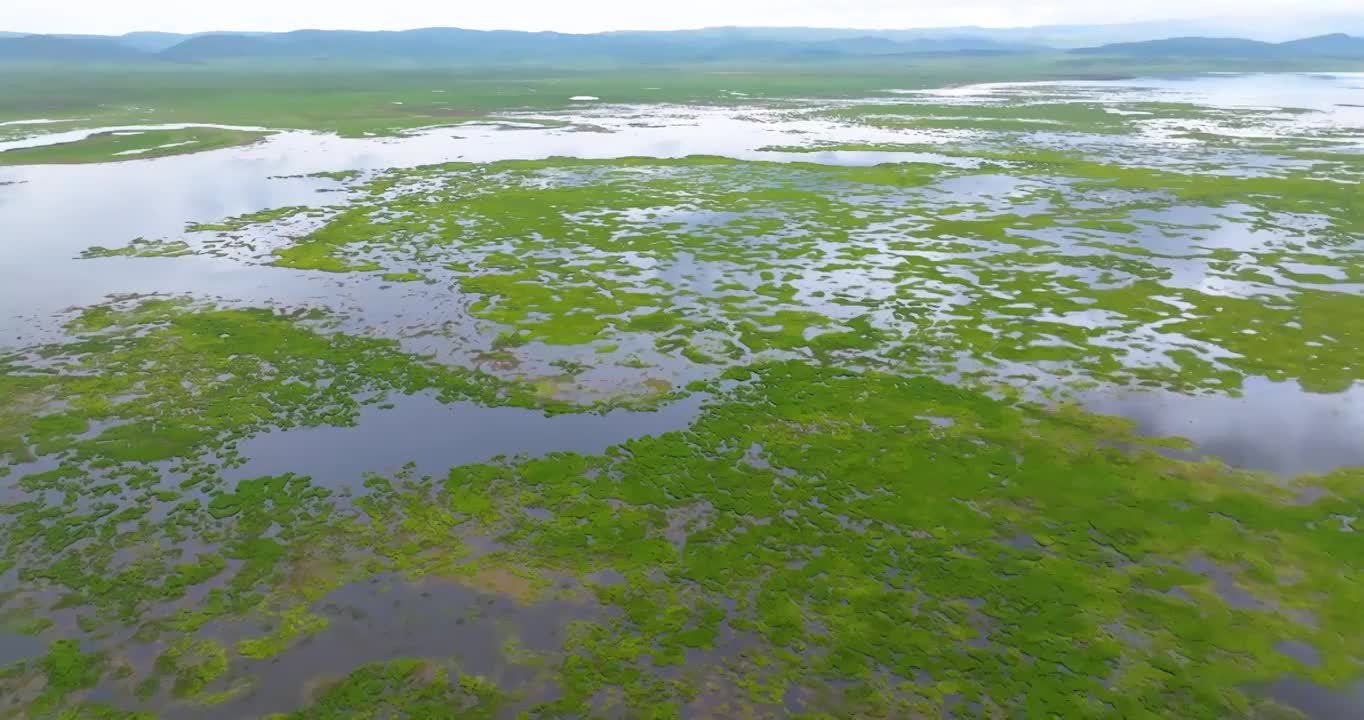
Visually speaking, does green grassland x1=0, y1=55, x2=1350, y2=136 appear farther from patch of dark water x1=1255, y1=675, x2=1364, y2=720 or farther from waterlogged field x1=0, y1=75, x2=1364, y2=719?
patch of dark water x1=1255, y1=675, x2=1364, y2=720

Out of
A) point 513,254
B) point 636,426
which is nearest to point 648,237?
point 513,254

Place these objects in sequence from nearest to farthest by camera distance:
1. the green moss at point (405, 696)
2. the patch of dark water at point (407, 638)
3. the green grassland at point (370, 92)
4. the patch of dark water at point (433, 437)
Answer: the green moss at point (405, 696) < the patch of dark water at point (407, 638) < the patch of dark water at point (433, 437) < the green grassland at point (370, 92)

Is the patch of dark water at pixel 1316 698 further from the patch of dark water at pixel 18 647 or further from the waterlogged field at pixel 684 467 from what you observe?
the patch of dark water at pixel 18 647

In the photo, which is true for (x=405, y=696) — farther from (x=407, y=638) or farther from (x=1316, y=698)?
(x=1316, y=698)

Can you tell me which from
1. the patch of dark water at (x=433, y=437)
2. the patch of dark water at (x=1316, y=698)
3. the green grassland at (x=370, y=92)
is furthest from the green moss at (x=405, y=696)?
the green grassland at (x=370, y=92)

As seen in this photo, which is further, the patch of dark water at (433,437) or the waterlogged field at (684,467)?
the patch of dark water at (433,437)

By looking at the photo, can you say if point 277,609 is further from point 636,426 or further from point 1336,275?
point 1336,275
